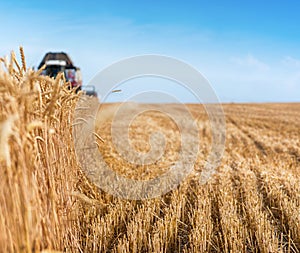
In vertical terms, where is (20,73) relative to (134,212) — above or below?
above

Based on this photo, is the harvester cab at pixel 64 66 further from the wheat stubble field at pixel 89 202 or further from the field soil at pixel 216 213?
the wheat stubble field at pixel 89 202

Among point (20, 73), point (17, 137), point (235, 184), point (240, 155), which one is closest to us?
point (17, 137)

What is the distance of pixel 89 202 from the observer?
3471 mm

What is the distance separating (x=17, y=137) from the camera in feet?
6.88

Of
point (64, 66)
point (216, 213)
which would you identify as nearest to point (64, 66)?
point (64, 66)

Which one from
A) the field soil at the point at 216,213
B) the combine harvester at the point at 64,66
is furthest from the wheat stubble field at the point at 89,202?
the combine harvester at the point at 64,66

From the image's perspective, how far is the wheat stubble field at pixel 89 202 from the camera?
7.18ft

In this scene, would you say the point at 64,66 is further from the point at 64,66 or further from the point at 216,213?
the point at 216,213

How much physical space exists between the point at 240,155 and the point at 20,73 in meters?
6.80

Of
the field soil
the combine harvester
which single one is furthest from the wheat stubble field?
the combine harvester

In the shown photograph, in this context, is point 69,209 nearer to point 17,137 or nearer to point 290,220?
point 17,137

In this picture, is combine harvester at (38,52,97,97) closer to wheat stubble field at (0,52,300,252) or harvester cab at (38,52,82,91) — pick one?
harvester cab at (38,52,82,91)

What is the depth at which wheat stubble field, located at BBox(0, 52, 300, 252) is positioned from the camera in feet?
7.18

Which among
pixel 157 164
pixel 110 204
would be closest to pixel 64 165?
pixel 110 204
